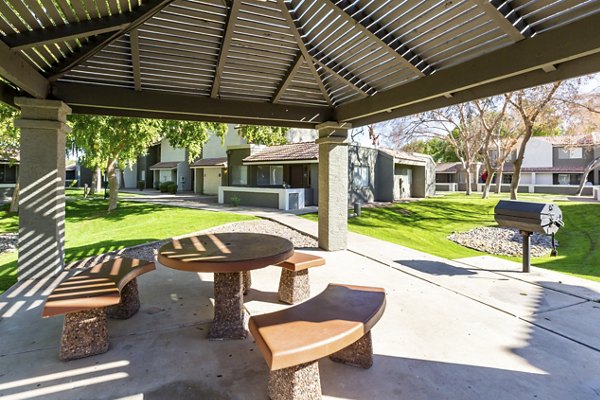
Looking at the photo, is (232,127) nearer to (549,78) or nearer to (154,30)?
(154,30)

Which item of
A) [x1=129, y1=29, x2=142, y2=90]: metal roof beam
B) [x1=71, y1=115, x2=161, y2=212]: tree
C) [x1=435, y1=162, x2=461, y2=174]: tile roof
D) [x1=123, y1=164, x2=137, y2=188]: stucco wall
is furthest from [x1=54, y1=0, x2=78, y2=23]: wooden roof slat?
[x1=435, y1=162, x2=461, y2=174]: tile roof

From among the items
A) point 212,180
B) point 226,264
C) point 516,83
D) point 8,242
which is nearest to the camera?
point 226,264

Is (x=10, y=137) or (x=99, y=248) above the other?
(x=10, y=137)

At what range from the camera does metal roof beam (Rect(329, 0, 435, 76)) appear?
450 cm

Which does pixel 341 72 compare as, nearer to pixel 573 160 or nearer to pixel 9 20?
pixel 9 20

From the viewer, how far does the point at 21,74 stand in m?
4.52

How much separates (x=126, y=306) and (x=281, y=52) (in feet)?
15.4

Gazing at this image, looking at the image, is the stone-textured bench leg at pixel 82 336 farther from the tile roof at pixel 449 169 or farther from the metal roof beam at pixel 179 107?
the tile roof at pixel 449 169

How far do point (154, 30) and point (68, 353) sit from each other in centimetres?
437

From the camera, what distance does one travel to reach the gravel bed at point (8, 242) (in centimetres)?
1028

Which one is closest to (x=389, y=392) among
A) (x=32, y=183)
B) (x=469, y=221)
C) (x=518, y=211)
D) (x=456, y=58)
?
(x=456, y=58)

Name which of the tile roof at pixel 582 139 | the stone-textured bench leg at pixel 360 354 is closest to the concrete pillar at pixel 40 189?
the stone-textured bench leg at pixel 360 354

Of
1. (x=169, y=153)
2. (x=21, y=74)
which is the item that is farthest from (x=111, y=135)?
(x=169, y=153)

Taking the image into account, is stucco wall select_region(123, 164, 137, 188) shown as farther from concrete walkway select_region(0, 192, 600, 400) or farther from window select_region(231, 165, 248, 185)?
concrete walkway select_region(0, 192, 600, 400)
